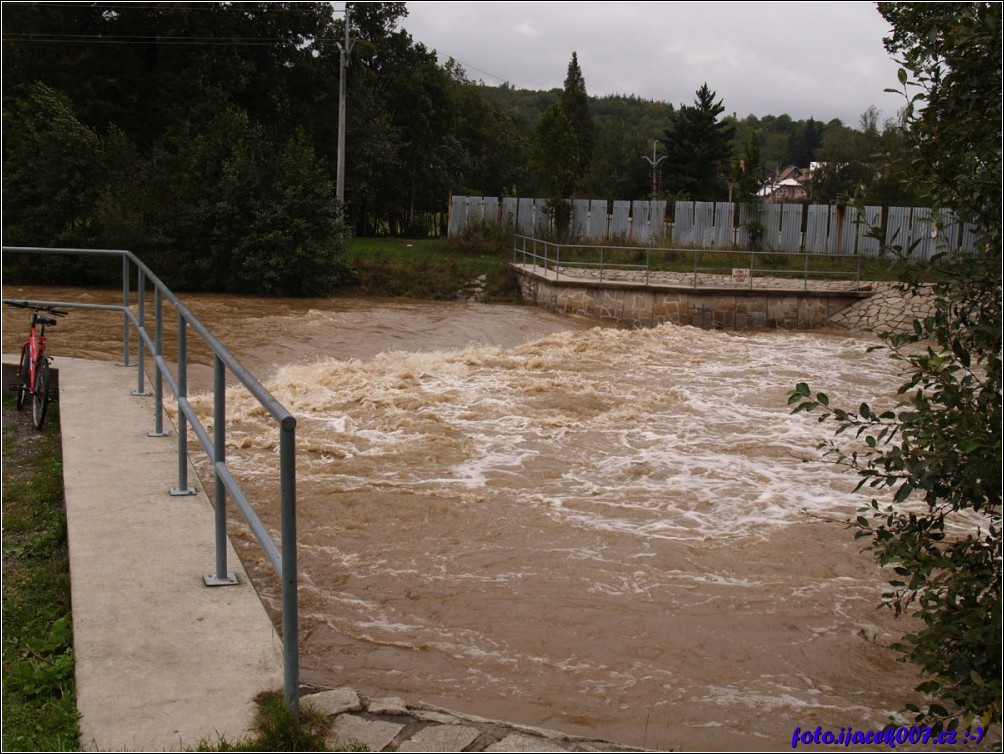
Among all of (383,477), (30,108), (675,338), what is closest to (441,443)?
(383,477)

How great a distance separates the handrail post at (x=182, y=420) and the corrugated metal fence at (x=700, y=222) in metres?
33.7

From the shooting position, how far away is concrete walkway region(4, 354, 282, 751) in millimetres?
3766

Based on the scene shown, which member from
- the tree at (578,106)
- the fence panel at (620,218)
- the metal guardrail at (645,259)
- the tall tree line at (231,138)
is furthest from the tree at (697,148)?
the metal guardrail at (645,259)

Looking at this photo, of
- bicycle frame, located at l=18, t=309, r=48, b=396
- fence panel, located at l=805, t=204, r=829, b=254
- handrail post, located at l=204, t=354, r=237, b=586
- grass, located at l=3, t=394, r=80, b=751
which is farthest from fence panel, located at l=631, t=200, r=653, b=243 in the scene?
handrail post, located at l=204, t=354, r=237, b=586

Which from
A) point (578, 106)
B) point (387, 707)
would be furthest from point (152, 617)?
point (578, 106)

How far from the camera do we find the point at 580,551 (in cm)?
823

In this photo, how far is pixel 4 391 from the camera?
10461 mm

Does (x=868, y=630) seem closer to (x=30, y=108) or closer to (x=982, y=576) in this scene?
(x=982, y=576)

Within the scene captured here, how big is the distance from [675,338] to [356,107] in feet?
75.3

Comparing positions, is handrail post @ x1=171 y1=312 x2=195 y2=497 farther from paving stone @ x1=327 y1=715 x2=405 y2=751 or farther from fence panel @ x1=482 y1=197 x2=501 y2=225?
fence panel @ x1=482 y1=197 x2=501 y2=225

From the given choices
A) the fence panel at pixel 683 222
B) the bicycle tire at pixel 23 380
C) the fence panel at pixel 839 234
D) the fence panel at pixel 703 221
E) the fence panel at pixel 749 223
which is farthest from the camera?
the fence panel at pixel 683 222

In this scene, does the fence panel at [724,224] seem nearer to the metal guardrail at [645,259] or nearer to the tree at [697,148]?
the metal guardrail at [645,259]

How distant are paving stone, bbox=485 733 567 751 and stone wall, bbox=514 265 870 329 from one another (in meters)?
24.4

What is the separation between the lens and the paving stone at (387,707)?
405cm
